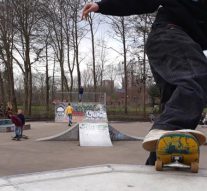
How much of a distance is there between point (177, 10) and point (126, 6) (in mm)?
372

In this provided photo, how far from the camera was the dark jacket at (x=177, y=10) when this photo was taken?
9.18ft

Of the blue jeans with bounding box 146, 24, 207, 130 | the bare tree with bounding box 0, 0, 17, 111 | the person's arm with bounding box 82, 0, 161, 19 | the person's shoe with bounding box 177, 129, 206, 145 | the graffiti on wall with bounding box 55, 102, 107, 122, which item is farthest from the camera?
the bare tree with bounding box 0, 0, 17, 111

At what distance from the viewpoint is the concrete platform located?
1.89 meters

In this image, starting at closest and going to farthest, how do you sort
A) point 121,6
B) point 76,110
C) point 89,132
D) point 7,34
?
point 121,6, point 89,132, point 76,110, point 7,34

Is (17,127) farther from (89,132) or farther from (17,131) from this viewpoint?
(89,132)

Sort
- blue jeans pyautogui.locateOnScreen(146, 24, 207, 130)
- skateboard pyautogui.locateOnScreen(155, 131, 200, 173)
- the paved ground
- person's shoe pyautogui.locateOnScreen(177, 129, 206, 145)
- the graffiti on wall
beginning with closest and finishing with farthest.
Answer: skateboard pyautogui.locateOnScreen(155, 131, 200, 173) → person's shoe pyautogui.locateOnScreen(177, 129, 206, 145) → blue jeans pyautogui.locateOnScreen(146, 24, 207, 130) → the paved ground → the graffiti on wall

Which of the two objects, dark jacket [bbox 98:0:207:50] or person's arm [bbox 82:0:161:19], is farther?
person's arm [bbox 82:0:161:19]

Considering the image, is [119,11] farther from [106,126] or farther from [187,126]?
[106,126]

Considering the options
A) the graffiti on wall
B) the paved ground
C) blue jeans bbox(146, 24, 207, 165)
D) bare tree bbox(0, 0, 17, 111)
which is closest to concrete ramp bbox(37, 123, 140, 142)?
the paved ground

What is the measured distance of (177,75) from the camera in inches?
101

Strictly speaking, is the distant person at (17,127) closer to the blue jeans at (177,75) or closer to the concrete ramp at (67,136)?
the concrete ramp at (67,136)

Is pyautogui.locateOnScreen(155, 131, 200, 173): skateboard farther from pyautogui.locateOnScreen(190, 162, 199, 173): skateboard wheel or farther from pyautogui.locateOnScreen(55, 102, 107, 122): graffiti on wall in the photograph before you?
pyautogui.locateOnScreen(55, 102, 107, 122): graffiti on wall

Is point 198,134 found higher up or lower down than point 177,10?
lower down

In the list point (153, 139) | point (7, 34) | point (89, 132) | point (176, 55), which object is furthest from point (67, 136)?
point (7, 34)
